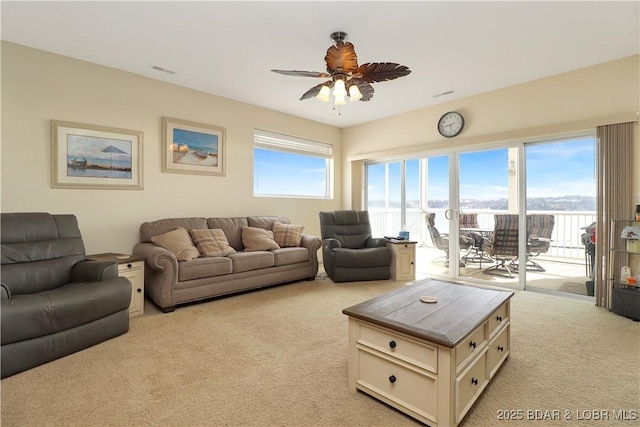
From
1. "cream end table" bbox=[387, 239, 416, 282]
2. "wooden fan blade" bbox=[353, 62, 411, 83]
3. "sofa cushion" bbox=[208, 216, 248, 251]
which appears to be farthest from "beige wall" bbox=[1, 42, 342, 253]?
"wooden fan blade" bbox=[353, 62, 411, 83]

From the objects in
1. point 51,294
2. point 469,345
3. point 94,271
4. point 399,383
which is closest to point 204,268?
point 94,271

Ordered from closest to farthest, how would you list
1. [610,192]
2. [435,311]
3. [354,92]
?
[435,311]
[354,92]
[610,192]

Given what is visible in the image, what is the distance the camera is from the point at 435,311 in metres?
1.82

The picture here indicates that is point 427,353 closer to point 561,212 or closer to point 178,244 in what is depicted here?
point 178,244

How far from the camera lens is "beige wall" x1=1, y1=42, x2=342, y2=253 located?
9.66ft

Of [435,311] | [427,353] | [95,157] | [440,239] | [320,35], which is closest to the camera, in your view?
[427,353]

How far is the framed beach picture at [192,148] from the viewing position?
393 centimetres

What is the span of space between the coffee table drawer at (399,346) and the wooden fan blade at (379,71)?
6.13 ft

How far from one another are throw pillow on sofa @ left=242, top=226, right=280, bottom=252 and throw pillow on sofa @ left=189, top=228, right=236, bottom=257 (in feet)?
0.97

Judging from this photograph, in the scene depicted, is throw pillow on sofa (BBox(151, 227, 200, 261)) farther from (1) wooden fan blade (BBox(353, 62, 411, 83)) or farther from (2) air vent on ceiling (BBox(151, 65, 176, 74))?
(1) wooden fan blade (BBox(353, 62, 411, 83))

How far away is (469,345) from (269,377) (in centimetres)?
122

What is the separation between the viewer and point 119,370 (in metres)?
2.03

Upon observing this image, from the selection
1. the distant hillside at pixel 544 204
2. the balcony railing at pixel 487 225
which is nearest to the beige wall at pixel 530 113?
the distant hillside at pixel 544 204

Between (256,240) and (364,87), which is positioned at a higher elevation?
(364,87)
